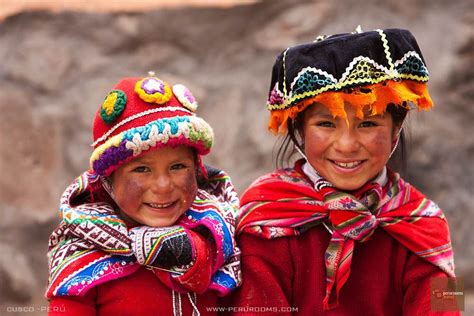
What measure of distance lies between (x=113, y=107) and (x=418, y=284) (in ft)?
3.71

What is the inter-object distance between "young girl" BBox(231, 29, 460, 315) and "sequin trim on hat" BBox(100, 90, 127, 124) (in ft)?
1.64

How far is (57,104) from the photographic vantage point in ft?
13.6

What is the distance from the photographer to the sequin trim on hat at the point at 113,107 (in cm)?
218

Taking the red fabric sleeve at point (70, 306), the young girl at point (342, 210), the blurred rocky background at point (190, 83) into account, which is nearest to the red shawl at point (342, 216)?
the young girl at point (342, 210)

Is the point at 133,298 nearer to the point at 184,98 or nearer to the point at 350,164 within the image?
the point at 184,98

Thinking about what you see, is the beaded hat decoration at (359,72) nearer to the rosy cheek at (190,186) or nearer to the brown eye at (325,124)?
the brown eye at (325,124)

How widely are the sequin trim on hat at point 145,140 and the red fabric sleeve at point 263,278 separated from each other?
422 millimetres

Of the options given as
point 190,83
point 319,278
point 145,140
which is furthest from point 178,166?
point 190,83

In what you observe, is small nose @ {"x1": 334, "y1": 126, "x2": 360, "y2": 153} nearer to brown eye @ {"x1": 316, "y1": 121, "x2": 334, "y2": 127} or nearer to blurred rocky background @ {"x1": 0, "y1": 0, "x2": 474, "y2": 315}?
brown eye @ {"x1": 316, "y1": 121, "x2": 334, "y2": 127}

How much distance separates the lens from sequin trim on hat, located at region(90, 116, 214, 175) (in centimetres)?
214

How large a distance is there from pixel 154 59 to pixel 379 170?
2.19 m

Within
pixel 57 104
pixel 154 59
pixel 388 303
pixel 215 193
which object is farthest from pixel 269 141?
pixel 388 303

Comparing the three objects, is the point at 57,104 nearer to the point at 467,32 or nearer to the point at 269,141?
the point at 269,141

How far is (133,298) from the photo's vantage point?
2234mm
